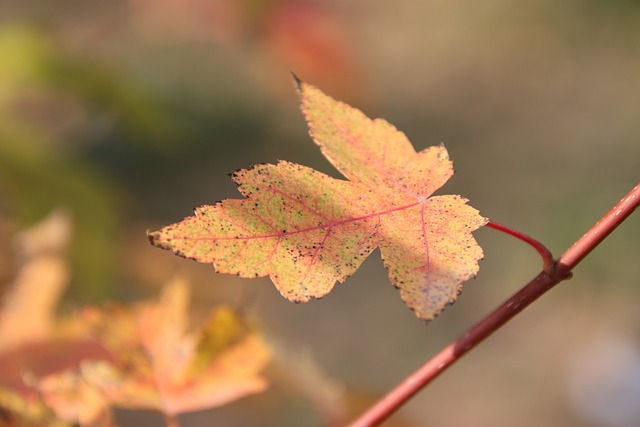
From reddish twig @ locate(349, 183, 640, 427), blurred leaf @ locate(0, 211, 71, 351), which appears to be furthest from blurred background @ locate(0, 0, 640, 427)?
reddish twig @ locate(349, 183, 640, 427)

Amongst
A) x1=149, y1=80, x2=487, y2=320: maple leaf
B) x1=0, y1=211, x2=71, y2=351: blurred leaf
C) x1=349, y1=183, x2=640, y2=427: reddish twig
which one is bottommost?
x1=349, y1=183, x2=640, y2=427: reddish twig

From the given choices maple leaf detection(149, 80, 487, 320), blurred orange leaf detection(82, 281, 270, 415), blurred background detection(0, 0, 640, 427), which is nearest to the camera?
maple leaf detection(149, 80, 487, 320)

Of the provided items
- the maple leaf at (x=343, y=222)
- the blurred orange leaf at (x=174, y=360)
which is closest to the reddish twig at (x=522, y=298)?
the maple leaf at (x=343, y=222)

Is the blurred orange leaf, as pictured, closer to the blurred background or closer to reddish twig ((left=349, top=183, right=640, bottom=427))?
the blurred background

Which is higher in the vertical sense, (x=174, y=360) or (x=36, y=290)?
(x=36, y=290)

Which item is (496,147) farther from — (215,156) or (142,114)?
(142,114)

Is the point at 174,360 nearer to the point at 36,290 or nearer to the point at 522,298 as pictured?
the point at 36,290

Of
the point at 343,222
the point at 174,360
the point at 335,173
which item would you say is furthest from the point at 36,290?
the point at 335,173
